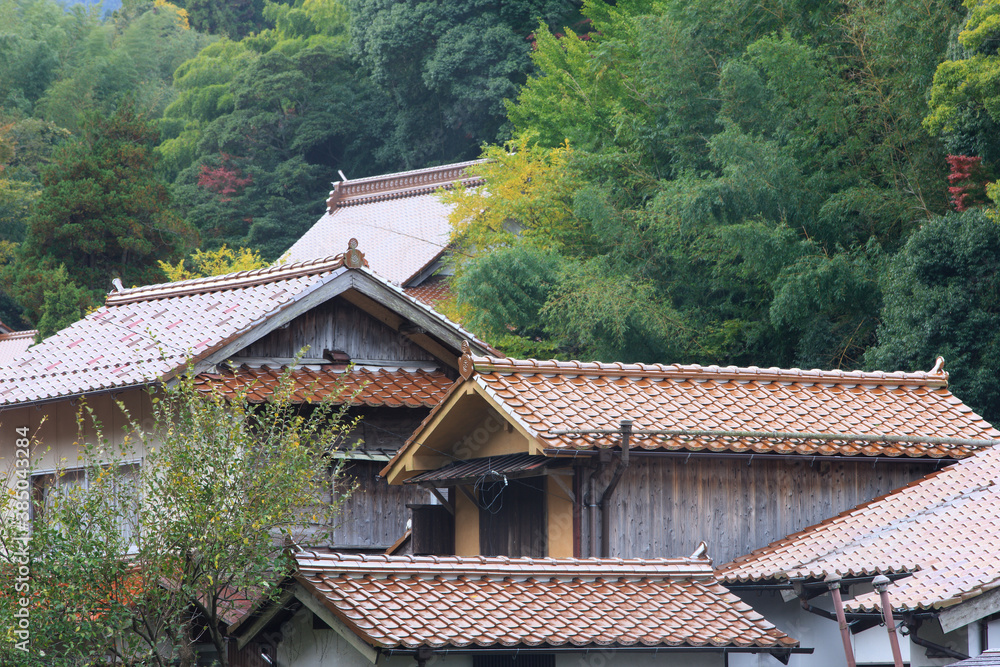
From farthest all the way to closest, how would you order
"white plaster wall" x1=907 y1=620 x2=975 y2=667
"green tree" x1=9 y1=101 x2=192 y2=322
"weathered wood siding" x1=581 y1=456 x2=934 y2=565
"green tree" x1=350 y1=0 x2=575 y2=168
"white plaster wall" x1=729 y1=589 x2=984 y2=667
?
"green tree" x1=350 y1=0 x2=575 y2=168 < "green tree" x1=9 y1=101 x2=192 y2=322 < "weathered wood siding" x1=581 y1=456 x2=934 y2=565 < "white plaster wall" x1=729 y1=589 x2=984 y2=667 < "white plaster wall" x1=907 y1=620 x2=975 y2=667

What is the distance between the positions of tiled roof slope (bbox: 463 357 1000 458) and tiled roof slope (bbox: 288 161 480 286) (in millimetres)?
17947

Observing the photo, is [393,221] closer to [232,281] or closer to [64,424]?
[232,281]

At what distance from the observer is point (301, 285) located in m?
15.2

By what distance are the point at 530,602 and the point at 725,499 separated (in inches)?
140

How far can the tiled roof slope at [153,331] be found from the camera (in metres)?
14.4

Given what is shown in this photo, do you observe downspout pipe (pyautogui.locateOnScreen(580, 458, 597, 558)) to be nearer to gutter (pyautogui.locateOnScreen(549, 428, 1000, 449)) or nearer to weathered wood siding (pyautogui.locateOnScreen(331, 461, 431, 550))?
gutter (pyautogui.locateOnScreen(549, 428, 1000, 449))

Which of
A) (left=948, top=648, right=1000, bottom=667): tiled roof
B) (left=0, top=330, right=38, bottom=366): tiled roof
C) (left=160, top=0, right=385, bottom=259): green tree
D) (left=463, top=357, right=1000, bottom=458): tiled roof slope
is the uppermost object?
(left=160, top=0, right=385, bottom=259): green tree

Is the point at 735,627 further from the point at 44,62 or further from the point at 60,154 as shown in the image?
the point at 44,62

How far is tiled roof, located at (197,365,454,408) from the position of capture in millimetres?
14180

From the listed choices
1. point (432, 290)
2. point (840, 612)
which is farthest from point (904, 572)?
point (432, 290)

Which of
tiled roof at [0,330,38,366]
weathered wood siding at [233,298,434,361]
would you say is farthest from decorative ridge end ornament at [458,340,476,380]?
tiled roof at [0,330,38,366]

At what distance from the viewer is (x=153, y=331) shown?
15.7 meters

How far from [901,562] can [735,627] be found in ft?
6.32

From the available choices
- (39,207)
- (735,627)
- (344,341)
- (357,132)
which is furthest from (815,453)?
(357,132)
